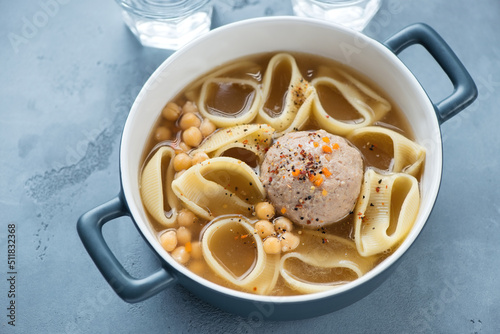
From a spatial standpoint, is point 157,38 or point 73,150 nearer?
point 73,150

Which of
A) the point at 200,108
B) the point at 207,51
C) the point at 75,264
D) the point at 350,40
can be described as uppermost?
the point at 350,40

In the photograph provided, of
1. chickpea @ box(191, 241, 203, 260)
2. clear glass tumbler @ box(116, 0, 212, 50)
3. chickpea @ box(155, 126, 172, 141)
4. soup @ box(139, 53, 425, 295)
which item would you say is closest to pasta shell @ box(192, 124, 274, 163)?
soup @ box(139, 53, 425, 295)

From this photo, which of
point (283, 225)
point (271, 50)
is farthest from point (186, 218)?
point (271, 50)

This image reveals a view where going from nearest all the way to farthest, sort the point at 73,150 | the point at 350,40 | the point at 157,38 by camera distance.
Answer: the point at 350,40
the point at 73,150
the point at 157,38

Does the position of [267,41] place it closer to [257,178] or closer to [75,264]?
[257,178]

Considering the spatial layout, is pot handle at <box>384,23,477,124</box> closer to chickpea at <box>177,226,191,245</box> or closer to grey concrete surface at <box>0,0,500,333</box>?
grey concrete surface at <box>0,0,500,333</box>

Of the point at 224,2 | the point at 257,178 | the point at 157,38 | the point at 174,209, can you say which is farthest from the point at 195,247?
the point at 224,2

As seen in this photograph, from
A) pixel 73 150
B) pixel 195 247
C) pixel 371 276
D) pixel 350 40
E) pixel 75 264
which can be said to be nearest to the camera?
pixel 371 276
